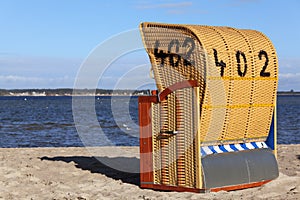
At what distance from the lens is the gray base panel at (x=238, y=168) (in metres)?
9.91

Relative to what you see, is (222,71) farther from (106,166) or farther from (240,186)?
A: (106,166)

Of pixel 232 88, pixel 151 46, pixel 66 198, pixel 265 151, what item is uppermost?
pixel 151 46

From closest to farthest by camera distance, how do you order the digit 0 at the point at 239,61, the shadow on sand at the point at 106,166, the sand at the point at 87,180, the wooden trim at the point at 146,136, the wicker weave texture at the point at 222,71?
the wicker weave texture at the point at 222,71
the sand at the point at 87,180
the digit 0 at the point at 239,61
the wooden trim at the point at 146,136
the shadow on sand at the point at 106,166

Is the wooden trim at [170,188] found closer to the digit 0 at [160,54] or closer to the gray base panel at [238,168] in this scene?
the gray base panel at [238,168]

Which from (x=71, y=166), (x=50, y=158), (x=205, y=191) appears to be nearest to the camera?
(x=205, y=191)

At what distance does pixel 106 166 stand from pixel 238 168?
413 centimetres

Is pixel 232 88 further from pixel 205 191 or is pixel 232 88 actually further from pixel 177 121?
pixel 205 191

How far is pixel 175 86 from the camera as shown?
32.8 feet

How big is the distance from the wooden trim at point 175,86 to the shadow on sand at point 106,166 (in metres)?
2.01

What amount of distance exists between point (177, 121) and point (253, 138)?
1.88 metres

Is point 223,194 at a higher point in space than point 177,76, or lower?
lower

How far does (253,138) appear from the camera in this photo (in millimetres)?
11109

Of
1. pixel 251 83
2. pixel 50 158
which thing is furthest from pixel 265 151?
pixel 50 158

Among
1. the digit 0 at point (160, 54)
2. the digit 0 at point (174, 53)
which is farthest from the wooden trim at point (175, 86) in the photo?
the digit 0 at point (160, 54)
